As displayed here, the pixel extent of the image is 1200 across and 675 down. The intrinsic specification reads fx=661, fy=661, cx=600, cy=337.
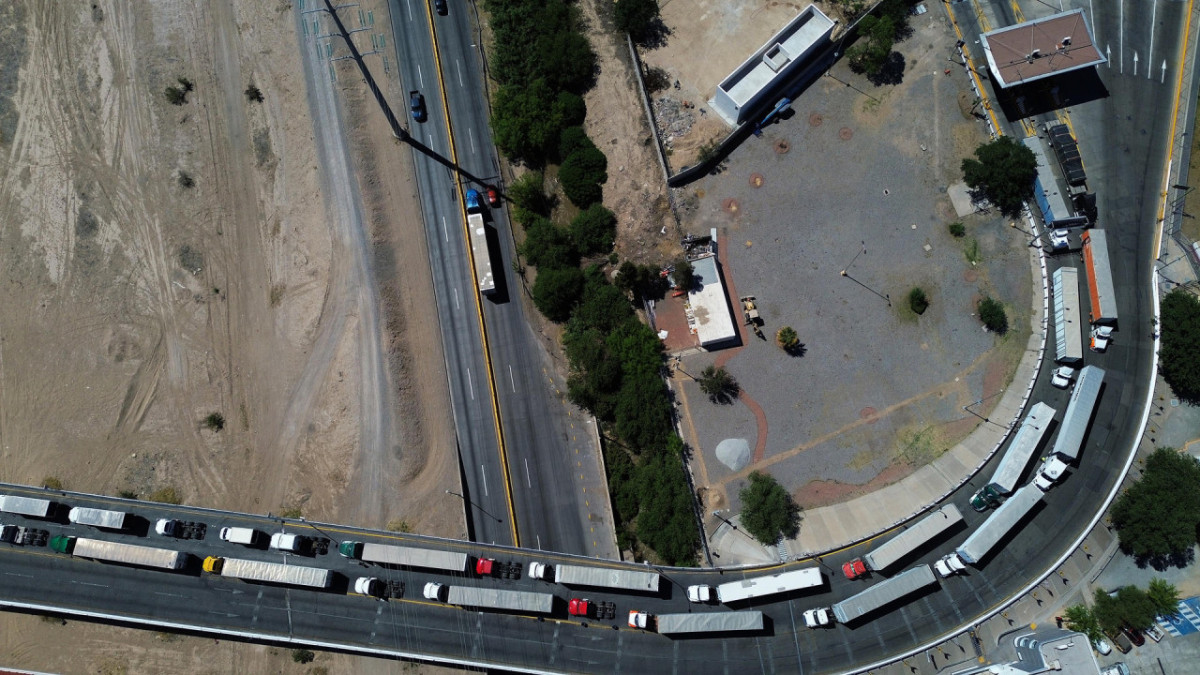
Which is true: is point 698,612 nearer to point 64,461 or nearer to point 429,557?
point 429,557

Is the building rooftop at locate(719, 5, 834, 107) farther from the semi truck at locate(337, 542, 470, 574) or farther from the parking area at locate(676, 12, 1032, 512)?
the semi truck at locate(337, 542, 470, 574)

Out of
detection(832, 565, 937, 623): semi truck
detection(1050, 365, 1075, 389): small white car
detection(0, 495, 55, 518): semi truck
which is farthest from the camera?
detection(0, 495, 55, 518): semi truck

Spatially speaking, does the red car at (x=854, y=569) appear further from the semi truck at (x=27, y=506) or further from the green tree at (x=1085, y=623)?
the semi truck at (x=27, y=506)

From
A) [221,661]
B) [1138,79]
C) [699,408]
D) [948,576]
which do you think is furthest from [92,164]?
[1138,79]

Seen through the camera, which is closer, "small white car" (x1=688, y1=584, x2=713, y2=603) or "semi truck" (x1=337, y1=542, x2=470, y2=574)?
"small white car" (x1=688, y1=584, x2=713, y2=603)

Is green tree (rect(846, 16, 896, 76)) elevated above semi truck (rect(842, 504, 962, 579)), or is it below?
above

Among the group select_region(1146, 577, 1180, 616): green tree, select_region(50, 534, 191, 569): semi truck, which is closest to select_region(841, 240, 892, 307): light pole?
select_region(1146, 577, 1180, 616): green tree

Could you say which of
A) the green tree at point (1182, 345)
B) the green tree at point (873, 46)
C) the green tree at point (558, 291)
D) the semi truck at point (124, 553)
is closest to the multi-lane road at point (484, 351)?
the green tree at point (558, 291)
